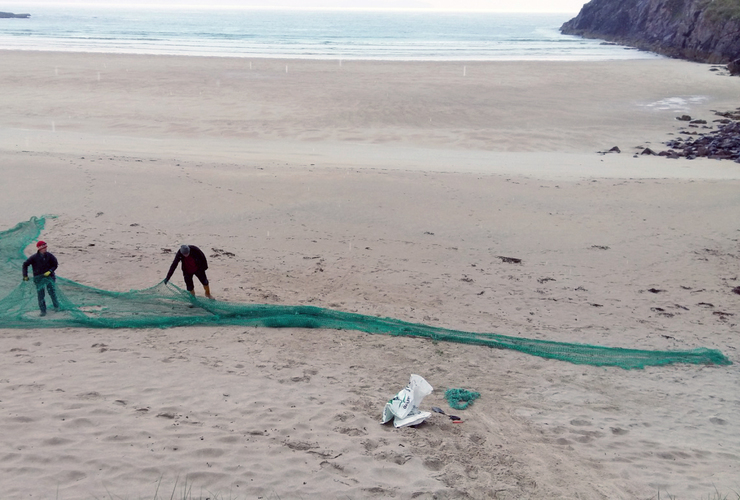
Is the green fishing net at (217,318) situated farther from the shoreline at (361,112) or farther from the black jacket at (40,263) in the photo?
the shoreline at (361,112)

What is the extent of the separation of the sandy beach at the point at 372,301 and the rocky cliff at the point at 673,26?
95.2 ft

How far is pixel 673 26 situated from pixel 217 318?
63.5 m

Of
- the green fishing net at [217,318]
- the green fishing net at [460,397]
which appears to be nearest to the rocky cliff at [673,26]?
the green fishing net at [217,318]

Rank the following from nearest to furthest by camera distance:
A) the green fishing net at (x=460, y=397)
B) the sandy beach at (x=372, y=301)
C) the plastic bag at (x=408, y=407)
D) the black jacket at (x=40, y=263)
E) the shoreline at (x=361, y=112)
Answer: the sandy beach at (x=372, y=301) < the plastic bag at (x=408, y=407) < the green fishing net at (x=460, y=397) < the black jacket at (x=40, y=263) < the shoreline at (x=361, y=112)

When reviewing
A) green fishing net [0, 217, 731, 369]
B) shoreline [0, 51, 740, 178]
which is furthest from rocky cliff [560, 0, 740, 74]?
green fishing net [0, 217, 731, 369]

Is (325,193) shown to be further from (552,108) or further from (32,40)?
(32,40)

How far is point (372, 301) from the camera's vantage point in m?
9.38

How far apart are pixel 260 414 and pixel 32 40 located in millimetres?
68295

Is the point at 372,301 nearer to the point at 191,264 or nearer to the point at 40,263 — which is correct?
the point at 191,264

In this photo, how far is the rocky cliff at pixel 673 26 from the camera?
151 feet

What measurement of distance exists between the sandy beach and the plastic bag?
0.12 metres

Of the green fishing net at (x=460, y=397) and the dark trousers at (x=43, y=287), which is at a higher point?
the dark trousers at (x=43, y=287)

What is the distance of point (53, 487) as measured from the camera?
444 cm

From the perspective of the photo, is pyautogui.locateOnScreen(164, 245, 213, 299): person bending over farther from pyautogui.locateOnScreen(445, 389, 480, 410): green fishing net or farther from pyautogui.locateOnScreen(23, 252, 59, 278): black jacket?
pyautogui.locateOnScreen(445, 389, 480, 410): green fishing net
